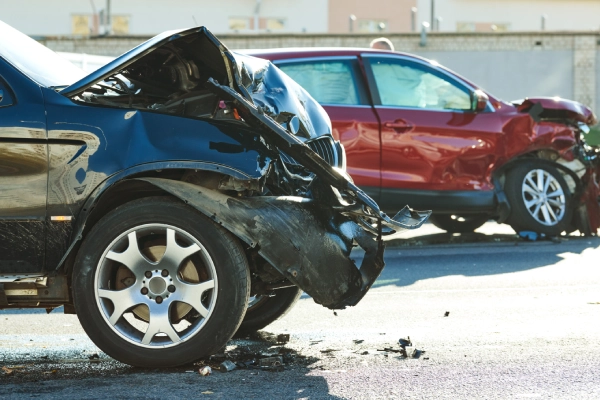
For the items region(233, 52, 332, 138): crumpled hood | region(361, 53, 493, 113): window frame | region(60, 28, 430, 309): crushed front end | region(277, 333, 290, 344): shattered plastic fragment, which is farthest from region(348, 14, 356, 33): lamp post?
region(60, 28, 430, 309): crushed front end

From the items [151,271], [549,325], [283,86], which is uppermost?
[283,86]

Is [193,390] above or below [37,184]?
below

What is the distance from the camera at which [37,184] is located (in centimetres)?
503

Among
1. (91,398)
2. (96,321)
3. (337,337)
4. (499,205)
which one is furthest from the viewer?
(499,205)

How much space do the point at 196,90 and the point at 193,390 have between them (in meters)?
1.61

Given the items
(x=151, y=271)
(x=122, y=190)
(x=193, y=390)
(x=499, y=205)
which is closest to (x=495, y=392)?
(x=193, y=390)

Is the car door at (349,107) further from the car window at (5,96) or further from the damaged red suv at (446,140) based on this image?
the car window at (5,96)

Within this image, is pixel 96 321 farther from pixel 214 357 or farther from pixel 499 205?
pixel 499 205

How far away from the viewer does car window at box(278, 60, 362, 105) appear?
10250 millimetres

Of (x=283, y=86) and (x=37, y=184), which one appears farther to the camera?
(x=283, y=86)

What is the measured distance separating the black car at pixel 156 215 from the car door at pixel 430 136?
511 centimetres

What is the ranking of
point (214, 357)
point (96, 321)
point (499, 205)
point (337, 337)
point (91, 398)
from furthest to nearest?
point (499, 205) < point (337, 337) < point (214, 357) < point (96, 321) < point (91, 398)

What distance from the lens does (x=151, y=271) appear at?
16.4ft

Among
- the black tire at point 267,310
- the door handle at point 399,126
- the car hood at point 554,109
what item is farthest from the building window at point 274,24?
the black tire at point 267,310
